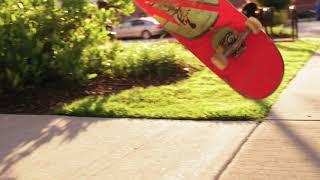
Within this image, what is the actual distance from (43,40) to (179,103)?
2.29 m

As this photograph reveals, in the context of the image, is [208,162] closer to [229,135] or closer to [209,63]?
[229,135]

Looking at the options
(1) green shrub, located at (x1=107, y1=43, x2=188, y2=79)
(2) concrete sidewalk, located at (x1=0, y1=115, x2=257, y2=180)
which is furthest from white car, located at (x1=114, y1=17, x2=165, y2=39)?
(2) concrete sidewalk, located at (x1=0, y1=115, x2=257, y2=180)

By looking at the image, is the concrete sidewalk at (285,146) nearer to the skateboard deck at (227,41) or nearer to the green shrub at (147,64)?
the skateboard deck at (227,41)

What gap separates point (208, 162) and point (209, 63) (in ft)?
4.86

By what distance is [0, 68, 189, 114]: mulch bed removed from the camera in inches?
301

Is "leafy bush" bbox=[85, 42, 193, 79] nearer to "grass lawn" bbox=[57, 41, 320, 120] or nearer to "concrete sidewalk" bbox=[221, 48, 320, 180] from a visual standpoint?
"grass lawn" bbox=[57, 41, 320, 120]

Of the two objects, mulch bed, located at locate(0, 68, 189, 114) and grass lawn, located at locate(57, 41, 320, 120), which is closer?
grass lawn, located at locate(57, 41, 320, 120)

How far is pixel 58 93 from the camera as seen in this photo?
26.7 ft

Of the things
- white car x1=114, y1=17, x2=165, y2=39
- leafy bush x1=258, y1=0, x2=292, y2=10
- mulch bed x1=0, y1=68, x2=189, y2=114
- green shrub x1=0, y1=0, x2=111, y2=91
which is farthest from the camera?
white car x1=114, y1=17, x2=165, y2=39

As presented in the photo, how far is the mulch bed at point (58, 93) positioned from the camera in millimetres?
7652

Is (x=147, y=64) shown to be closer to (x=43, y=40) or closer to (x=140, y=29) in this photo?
(x=43, y=40)

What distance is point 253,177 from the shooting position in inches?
180

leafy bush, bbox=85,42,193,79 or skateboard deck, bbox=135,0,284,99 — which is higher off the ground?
skateboard deck, bbox=135,0,284,99

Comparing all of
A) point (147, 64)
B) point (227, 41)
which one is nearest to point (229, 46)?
point (227, 41)
